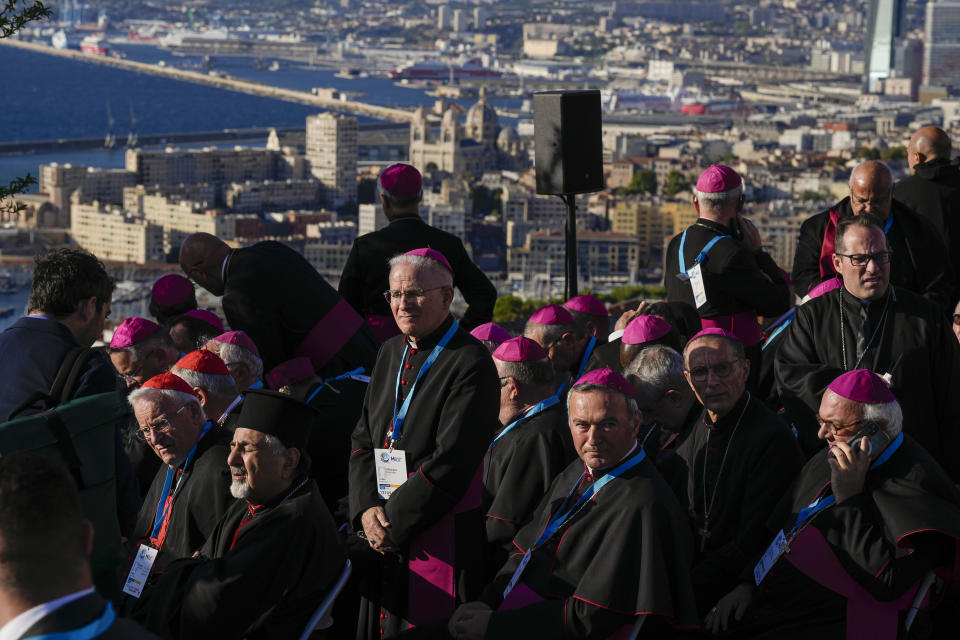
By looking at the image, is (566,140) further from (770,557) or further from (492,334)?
(770,557)

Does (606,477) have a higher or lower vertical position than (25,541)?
lower

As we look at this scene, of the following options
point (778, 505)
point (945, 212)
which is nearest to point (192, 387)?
point (778, 505)

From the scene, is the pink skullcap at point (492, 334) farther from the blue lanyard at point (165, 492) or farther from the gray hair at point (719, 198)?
the blue lanyard at point (165, 492)

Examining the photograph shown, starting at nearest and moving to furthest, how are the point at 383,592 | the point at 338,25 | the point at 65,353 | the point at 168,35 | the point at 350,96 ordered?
the point at 65,353 < the point at 383,592 < the point at 350,96 < the point at 168,35 < the point at 338,25

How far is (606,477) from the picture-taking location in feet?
7.69

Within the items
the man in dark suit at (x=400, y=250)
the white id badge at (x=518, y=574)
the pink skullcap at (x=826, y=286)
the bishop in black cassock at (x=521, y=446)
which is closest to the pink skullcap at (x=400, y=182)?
the man in dark suit at (x=400, y=250)

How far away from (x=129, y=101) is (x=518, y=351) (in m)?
77.9

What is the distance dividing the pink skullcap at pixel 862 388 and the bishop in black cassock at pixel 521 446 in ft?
1.92

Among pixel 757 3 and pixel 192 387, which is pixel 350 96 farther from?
pixel 192 387

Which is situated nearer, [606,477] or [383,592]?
[606,477]

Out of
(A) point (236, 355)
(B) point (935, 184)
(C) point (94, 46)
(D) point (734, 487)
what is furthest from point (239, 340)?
(C) point (94, 46)

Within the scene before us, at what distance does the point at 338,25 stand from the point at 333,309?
117 metres

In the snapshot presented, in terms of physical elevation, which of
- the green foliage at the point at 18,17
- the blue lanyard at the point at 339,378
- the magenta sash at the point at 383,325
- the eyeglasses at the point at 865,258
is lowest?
the blue lanyard at the point at 339,378

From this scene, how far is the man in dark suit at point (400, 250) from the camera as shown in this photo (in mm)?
3463
